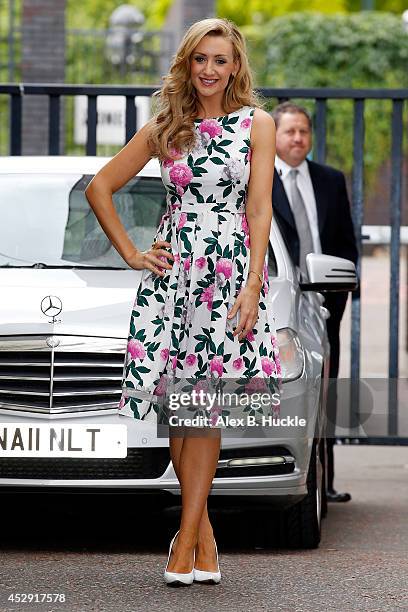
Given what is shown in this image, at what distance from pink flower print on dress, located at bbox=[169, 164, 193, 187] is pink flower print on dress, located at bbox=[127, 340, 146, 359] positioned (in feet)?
1.78

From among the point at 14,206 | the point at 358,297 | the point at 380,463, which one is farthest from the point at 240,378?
the point at 380,463

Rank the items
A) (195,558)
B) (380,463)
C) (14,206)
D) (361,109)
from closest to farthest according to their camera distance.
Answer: (195,558) < (14,206) < (361,109) < (380,463)

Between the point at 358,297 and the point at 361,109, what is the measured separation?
1008 mm

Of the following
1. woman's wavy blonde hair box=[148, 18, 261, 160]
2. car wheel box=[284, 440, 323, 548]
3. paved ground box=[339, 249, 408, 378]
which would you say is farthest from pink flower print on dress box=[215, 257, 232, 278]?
paved ground box=[339, 249, 408, 378]

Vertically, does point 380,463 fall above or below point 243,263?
below

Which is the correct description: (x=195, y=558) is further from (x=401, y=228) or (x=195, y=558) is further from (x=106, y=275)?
(x=401, y=228)

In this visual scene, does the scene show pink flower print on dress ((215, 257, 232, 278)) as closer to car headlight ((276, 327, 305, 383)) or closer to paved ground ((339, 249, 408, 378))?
car headlight ((276, 327, 305, 383))

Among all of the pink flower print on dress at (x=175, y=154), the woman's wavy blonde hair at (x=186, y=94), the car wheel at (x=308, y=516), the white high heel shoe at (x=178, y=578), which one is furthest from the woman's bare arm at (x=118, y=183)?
the car wheel at (x=308, y=516)

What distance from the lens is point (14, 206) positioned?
282 inches

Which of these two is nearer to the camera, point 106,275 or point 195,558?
point 195,558

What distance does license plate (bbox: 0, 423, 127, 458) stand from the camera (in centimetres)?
600

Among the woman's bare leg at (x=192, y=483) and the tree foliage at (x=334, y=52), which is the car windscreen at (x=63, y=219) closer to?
the woman's bare leg at (x=192, y=483)

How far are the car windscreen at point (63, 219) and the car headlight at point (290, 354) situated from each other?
866 millimetres

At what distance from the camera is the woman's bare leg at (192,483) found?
541cm
